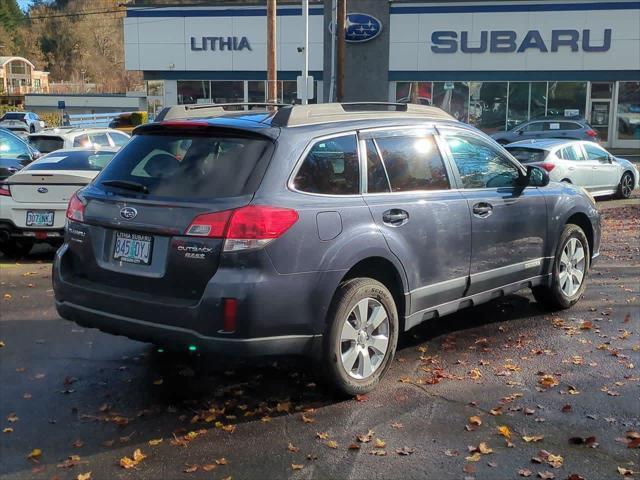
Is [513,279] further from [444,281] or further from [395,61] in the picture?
[395,61]

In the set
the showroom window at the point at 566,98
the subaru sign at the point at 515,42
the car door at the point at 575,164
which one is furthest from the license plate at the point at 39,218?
the showroom window at the point at 566,98

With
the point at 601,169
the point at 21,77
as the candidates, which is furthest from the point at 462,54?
the point at 21,77

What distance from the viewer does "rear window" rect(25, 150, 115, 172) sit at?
9641mm

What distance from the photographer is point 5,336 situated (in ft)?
19.9

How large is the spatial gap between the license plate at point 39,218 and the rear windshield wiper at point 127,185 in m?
4.56

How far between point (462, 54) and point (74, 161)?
29.0 m

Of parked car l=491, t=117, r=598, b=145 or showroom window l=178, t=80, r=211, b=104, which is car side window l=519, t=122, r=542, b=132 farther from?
showroom window l=178, t=80, r=211, b=104

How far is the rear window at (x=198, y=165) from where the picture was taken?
431 cm

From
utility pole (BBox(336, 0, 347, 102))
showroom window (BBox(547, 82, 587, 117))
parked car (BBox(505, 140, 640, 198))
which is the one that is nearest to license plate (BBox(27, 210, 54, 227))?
parked car (BBox(505, 140, 640, 198))

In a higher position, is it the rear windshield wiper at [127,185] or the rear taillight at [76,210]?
the rear windshield wiper at [127,185]

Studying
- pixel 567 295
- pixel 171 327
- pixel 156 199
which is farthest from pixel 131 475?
pixel 567 295

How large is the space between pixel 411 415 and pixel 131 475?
169cm

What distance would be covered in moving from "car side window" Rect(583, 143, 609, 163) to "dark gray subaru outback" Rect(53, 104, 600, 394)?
453 inches

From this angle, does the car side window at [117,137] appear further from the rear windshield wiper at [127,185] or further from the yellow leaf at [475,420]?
the yellow leaf at [475,420]
